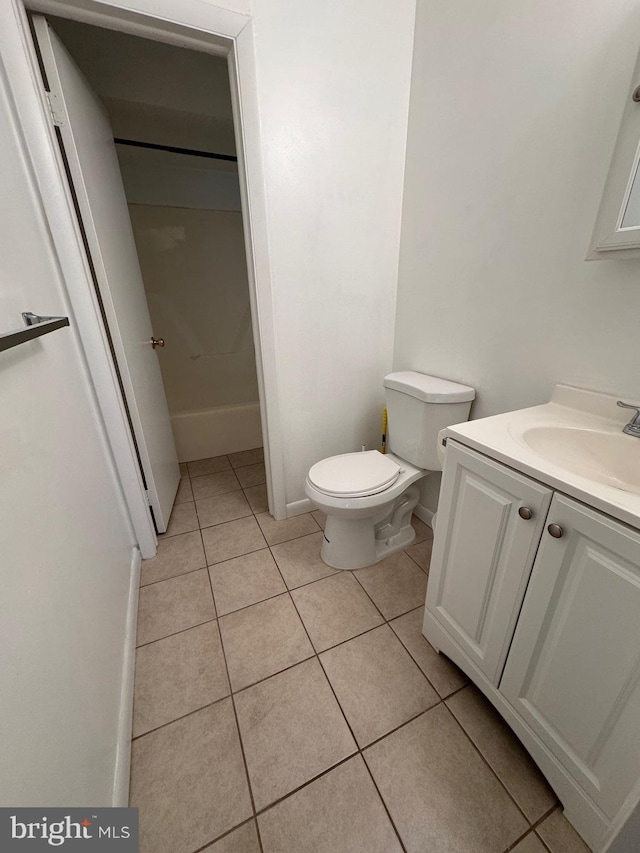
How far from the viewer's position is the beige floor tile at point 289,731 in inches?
33.8

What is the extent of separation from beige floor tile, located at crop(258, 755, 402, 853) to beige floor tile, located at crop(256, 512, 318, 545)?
0.93 m

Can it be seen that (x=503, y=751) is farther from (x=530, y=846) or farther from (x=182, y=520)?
(x=182, y=520)

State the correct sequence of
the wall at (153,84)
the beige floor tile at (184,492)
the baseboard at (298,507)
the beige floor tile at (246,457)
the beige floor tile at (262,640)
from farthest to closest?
the beige floor tile at (246,457), the beige floor tile at (184,492), the baseboard at (298,507), the wall at (153,84), the beige floor tile at (262,640)

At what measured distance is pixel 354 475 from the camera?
1.38 m

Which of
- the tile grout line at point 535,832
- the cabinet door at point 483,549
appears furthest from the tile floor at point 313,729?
the cabinet door at point 483,549

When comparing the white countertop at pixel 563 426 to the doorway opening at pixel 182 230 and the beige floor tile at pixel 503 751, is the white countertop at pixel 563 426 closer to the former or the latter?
the beige floor tile at pixel 503 751

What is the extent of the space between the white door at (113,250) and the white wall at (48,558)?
0.60 feet

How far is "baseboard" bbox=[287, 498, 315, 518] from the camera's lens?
6.05 ft

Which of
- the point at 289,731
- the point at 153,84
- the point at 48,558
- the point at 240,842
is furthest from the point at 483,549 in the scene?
the point at 153,84

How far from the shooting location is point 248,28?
1097 mm

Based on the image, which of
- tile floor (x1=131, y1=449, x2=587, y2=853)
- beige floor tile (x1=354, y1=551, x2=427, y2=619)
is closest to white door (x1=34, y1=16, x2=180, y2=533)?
tile floor (x1=131, y1=449, x2=587, y2=853)

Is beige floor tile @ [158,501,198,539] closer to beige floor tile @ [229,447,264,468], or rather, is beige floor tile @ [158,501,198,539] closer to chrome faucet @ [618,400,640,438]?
beige floor tile @ [229,447,264,468]

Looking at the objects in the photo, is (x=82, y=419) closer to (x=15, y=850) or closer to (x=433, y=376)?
(x=15, y=850)

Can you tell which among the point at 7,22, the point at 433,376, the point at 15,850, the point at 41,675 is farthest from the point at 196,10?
the point at 15,850
